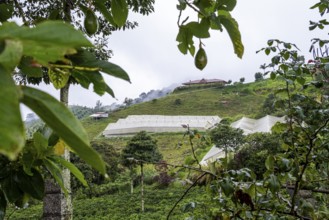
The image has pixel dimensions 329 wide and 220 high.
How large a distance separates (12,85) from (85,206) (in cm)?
724

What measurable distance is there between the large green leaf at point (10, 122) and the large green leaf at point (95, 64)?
16cm

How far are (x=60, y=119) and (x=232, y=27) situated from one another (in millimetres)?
290

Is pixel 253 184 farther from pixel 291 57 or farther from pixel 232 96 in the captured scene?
pixel 232 96

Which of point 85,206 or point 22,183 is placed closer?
point 22,183

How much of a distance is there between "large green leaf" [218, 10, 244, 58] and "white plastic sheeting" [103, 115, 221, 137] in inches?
690

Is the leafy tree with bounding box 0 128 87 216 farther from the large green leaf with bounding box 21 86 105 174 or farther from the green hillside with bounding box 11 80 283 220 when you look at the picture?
the green hillside with bounding box 11 80 283 220

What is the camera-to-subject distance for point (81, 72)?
0.86 ft

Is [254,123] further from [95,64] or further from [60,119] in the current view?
[60,119]

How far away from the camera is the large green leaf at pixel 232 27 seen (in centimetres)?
38

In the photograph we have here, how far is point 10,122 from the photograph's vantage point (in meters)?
0.11

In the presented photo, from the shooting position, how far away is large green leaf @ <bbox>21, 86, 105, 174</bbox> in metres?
0.13

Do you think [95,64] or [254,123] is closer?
[95,64]

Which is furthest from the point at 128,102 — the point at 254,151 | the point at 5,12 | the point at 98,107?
the point at 5,12

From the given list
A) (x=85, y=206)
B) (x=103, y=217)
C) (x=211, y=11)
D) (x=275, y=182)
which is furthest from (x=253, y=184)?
(x=85, y=206)
